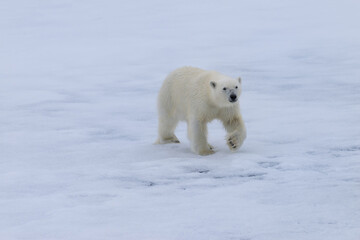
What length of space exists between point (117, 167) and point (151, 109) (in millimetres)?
2450

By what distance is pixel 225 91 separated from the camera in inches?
199

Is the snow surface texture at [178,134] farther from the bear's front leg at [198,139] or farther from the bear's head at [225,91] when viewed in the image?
the bear's head at [225,91]

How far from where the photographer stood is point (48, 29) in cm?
1385

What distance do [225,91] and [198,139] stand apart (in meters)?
0.44

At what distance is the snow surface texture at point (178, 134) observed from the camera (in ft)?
12.0

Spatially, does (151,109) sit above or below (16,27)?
below

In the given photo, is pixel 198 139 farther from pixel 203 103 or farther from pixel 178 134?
pixel 178 134

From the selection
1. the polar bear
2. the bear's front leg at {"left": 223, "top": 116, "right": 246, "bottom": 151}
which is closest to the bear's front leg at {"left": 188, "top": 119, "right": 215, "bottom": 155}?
the polar bear

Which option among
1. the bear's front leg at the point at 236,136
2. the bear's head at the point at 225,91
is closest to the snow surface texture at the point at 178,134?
the bear's front leg at the point at 236,136

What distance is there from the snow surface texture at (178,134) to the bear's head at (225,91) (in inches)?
15.4

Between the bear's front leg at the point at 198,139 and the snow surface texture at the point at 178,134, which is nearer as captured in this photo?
the snow surface texture at the point at 178,134

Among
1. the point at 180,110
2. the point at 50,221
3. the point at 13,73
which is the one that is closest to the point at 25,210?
the point at 50,221

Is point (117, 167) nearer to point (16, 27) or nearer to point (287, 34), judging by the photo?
point (287, 34)

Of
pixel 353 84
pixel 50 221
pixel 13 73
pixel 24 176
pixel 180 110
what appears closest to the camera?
pixel 50 221
